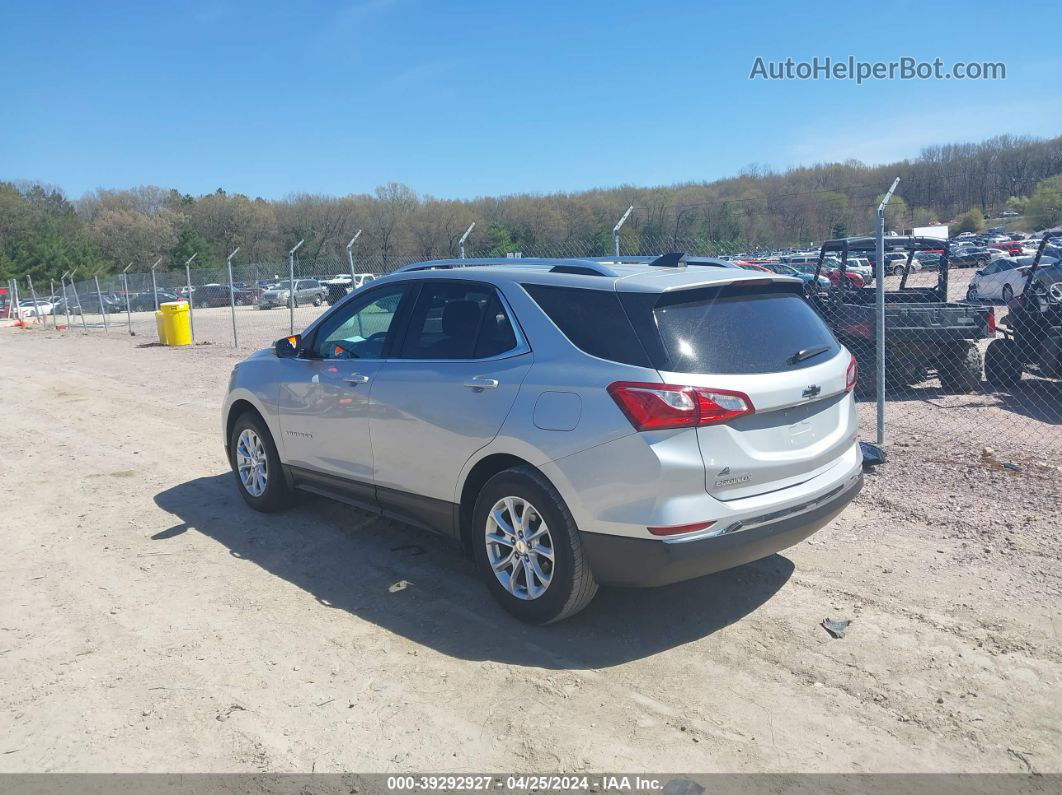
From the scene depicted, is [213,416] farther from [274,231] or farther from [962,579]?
[274,231]

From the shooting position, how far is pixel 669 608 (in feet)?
14.5

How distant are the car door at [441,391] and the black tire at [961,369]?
7.47 metres

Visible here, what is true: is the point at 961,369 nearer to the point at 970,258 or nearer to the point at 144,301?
the point at 970,258

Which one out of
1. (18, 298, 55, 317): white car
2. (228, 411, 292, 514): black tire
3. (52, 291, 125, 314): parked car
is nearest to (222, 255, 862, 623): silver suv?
(228, 411, 292, 514): black tire

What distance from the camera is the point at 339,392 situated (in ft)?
17.2

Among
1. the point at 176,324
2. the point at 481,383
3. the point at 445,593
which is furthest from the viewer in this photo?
the point at 176,324

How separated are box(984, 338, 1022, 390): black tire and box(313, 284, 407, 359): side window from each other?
804cm

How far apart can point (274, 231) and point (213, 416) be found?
67.1 m

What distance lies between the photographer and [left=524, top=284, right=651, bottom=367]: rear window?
381 centimetres

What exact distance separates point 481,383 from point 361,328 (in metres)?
1.45

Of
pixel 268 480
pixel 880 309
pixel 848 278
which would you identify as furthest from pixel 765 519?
pixel 848 278

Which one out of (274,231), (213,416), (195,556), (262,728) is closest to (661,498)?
(262,728)

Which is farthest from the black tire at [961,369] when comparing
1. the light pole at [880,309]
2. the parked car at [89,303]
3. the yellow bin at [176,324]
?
the parked car at [89,303]

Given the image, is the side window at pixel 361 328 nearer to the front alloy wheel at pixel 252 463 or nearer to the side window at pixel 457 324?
the side window at pixel 457 324
